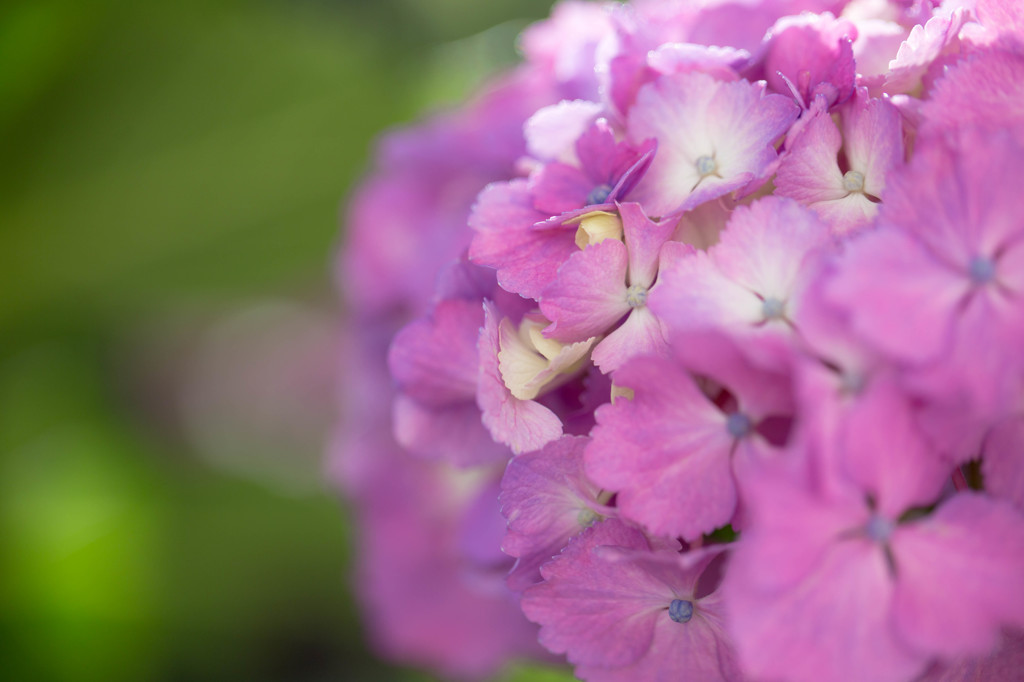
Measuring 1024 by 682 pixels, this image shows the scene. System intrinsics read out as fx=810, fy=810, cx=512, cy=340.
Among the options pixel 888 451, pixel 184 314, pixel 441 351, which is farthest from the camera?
pixel 184 314

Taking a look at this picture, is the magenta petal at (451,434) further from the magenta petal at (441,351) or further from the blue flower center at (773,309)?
the blue flower center at (773,309)

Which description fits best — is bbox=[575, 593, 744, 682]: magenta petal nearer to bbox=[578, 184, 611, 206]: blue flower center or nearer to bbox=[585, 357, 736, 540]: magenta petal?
bbox=[585, 357, 736, 540]: magenta petal

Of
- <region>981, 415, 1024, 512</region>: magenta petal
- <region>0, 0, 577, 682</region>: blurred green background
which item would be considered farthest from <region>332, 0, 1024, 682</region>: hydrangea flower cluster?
<region>0, 0, 577, 682</region>: blurred green background

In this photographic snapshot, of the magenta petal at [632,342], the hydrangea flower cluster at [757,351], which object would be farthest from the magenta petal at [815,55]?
the magenta petal at [632,342]

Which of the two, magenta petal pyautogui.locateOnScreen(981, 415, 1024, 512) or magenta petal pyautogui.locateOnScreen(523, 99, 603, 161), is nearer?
magenta petal pyautogui.locateOnScreen(981, 415, 1024, 512)

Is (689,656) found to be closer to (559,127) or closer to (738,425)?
(738,425)

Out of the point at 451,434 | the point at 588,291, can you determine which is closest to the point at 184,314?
the point at 451,434

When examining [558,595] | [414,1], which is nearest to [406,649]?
[558,595]
